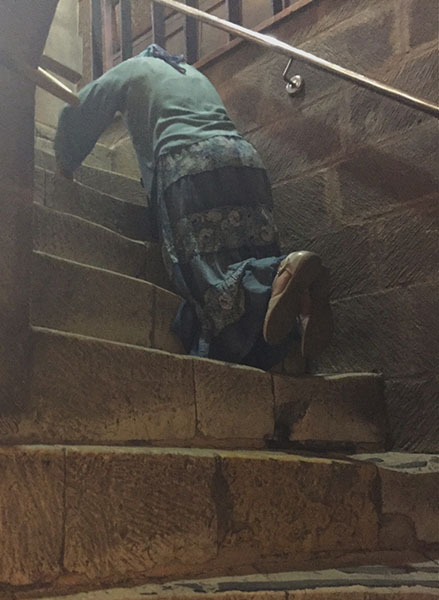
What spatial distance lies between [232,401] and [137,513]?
18.9 inches

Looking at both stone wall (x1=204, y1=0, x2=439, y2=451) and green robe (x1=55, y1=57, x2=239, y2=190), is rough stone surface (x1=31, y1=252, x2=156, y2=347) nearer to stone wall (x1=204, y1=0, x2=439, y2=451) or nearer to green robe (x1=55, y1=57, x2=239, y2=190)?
green robe (x1=55, y1=57, x2=239, y2=190)

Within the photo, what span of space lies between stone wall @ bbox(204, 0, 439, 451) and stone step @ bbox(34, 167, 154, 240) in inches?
21.7

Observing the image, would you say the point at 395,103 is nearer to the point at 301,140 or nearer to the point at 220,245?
the point at 301,140

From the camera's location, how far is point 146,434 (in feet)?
4.73

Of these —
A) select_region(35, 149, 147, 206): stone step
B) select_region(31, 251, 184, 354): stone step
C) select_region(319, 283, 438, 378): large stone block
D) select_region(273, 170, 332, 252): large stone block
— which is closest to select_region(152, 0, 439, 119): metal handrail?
select_region(273, 170, 332, 252): large stone block

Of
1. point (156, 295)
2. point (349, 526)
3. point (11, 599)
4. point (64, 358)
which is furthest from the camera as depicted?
point (156, 295)

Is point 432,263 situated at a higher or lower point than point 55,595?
higher

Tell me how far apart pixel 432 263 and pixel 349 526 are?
2.95ft

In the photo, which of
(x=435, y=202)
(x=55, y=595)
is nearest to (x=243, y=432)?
(x=55, y=595)

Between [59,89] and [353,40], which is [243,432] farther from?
[353,40]

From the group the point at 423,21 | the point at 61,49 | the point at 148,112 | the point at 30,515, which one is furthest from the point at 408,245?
the point at 61,49

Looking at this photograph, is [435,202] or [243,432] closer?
[243,432]

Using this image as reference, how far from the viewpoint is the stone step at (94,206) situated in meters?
2.34

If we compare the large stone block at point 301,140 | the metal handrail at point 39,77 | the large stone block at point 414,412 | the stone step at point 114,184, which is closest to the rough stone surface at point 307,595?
the large stone block at point 414,412
